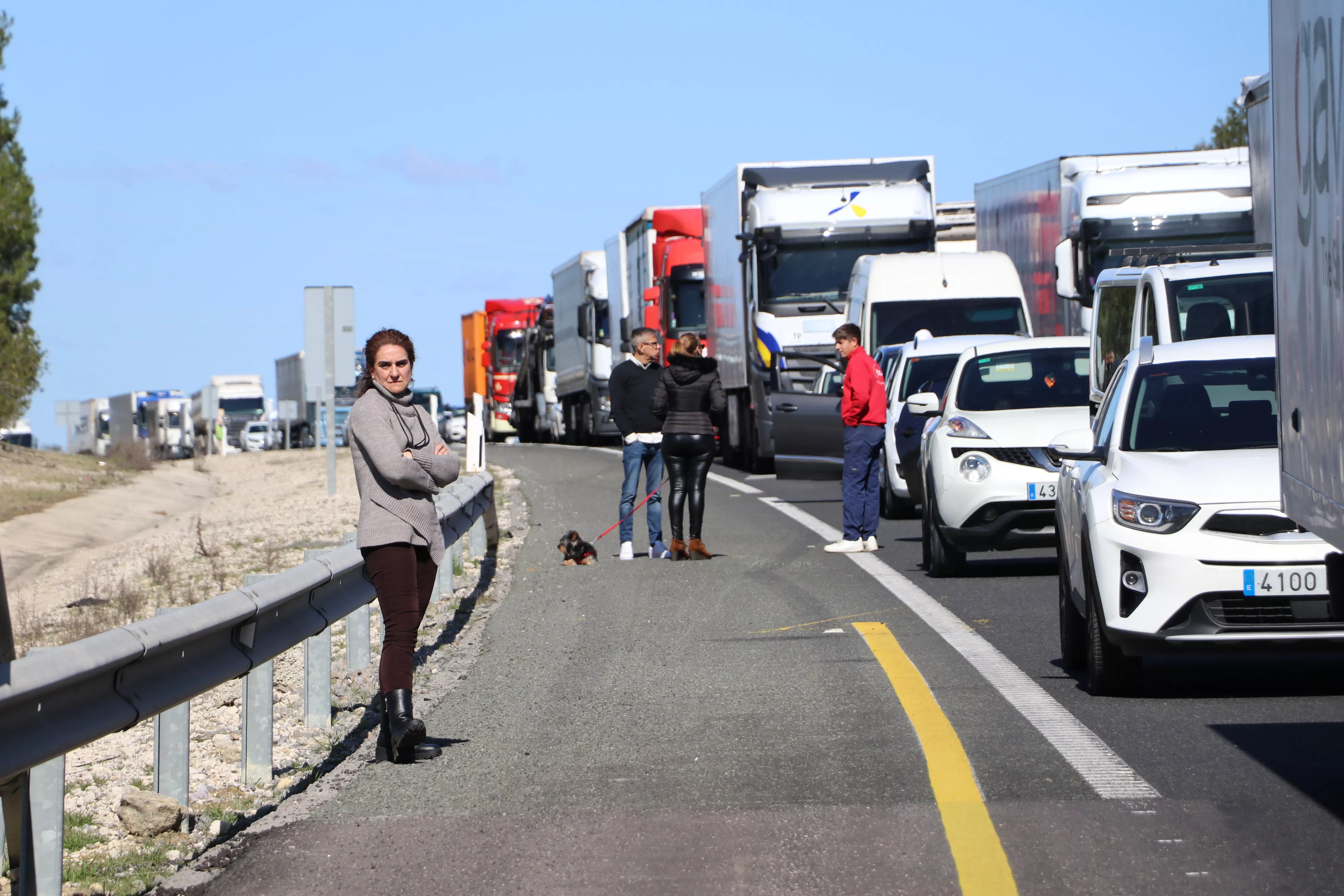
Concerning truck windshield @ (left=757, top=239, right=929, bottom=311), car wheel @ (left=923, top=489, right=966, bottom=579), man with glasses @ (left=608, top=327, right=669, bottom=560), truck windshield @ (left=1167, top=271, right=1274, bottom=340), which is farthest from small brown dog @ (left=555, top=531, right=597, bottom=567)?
truck windshield @ (left=757, top=239, right=929, bottom=311)

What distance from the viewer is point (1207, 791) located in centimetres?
624

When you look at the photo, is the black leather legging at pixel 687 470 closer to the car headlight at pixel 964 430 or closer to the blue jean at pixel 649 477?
the blue jean at pixel 649 477

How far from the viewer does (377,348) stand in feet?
24.7

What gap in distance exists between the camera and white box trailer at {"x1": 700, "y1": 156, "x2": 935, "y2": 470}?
1043 inches

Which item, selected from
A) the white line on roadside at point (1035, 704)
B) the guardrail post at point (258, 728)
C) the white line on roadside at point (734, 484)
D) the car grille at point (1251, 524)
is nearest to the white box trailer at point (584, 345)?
the white line on roadside at point (734, 484)

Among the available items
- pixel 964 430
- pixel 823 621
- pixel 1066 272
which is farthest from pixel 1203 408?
pixel 1066 272

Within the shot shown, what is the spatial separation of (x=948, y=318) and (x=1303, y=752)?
56.4ft

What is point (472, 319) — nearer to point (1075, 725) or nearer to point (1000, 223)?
point (1000, 223)

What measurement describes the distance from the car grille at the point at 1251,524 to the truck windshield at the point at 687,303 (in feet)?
82.6

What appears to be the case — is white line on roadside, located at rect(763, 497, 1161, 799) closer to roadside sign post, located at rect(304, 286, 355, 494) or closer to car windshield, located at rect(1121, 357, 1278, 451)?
car windshield, located at rect(1121, 357, 1278, 451)

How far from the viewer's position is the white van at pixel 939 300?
938 inches

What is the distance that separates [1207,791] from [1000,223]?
2267cm

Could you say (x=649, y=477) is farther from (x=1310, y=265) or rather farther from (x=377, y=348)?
(x=1310, y=265)

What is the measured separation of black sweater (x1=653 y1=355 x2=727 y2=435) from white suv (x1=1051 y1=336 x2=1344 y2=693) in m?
6.23
